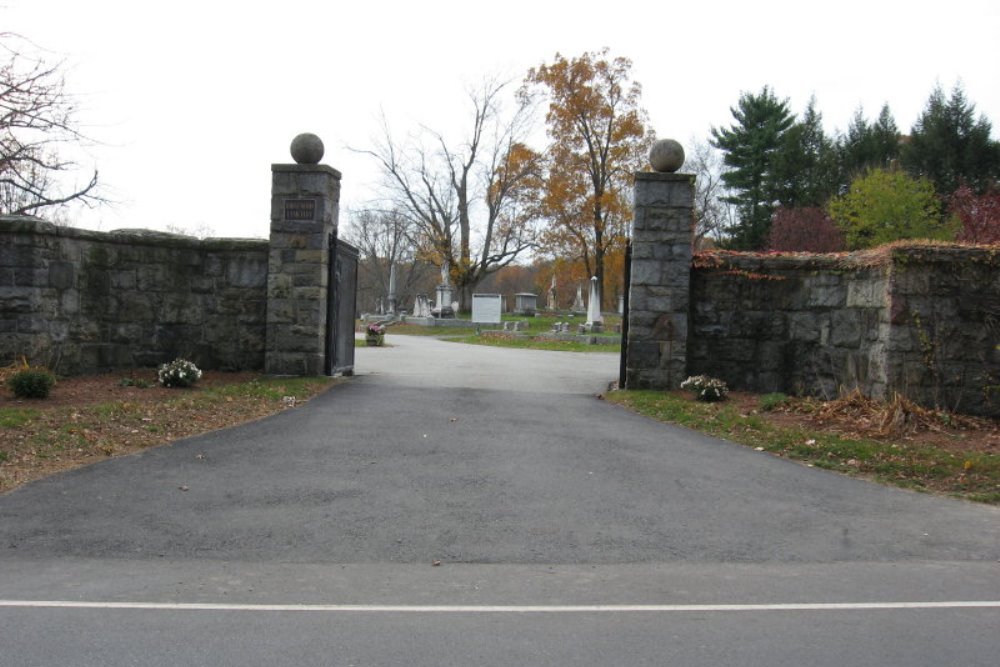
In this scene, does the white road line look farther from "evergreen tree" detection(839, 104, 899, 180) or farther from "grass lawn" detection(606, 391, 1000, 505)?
"evergreen tree" detection(839, 104, 899, 180)

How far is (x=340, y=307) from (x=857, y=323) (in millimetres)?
7949

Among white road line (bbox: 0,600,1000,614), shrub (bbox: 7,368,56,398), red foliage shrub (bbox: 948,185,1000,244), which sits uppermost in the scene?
red foliage shrub (bbox: 948,185,1000,244)

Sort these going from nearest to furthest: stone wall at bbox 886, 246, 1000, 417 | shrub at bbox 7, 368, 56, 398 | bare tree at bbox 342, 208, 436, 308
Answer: shrub at bbox 7, 368, 56, 398, stone wall at bbox 886, 246, 1000, 417, bare tree at bbox 342, 208, 436, 308

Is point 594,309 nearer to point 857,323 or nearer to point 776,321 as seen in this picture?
point 776,321

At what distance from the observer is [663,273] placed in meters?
11.3

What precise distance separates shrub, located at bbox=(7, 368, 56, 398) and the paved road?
238 cm

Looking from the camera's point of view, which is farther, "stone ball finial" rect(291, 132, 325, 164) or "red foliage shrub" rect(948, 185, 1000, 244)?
"red foliage shrub" rect(948, 185, 1000, 244)

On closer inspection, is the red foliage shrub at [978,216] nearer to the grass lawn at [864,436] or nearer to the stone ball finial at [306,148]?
the grass lawn at [864,436]

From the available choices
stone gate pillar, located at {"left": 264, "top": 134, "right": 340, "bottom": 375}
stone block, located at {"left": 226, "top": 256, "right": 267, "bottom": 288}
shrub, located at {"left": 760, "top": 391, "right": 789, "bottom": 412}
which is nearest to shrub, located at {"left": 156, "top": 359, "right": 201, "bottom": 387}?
stone gate pillar, located at {"left": 264, "top": 134, "right": 340, "bottom": 375}

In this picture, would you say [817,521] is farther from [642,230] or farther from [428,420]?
[642,230]

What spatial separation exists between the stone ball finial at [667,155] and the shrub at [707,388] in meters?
3.36

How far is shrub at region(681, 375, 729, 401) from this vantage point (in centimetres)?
1038

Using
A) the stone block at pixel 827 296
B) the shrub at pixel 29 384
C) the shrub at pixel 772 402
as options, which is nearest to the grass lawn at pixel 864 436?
the shrub at pixel 772 402

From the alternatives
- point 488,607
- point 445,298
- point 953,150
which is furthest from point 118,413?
point 953,150
